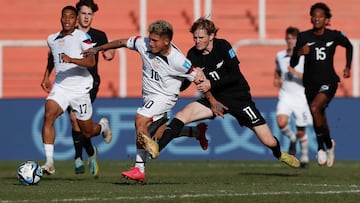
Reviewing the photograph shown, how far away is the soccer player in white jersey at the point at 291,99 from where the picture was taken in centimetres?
2006

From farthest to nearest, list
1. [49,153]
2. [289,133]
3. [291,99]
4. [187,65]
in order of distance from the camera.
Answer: [291,99]
[289,133]
[49,153]
[187,65]

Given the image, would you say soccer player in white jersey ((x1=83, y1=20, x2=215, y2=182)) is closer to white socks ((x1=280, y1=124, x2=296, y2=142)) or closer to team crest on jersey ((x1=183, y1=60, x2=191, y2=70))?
team crest on jersey ((x1=183, y1=60, x2=191, y2=70))

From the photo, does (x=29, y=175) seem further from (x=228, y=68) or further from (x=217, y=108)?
(x=228, y=68)

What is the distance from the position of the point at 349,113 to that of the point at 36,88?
737 cm

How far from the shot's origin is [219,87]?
14.2 m

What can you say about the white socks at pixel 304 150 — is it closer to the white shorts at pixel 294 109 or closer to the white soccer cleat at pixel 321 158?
the white shorts at pixel 294 109

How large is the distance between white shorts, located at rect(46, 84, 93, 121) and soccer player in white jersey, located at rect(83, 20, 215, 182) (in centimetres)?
157

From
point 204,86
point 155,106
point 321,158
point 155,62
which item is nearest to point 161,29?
point 155,62

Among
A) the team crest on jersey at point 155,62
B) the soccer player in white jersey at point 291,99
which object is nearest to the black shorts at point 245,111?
the team crest on jersey at point 155,62

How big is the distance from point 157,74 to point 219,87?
118cm

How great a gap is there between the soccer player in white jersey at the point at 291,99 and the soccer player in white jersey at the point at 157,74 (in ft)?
21.9

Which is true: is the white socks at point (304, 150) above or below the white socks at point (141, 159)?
below

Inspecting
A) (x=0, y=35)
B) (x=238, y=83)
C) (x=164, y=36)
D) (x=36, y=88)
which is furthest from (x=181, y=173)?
(x=0, y=35)

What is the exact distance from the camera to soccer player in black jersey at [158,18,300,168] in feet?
44.9
